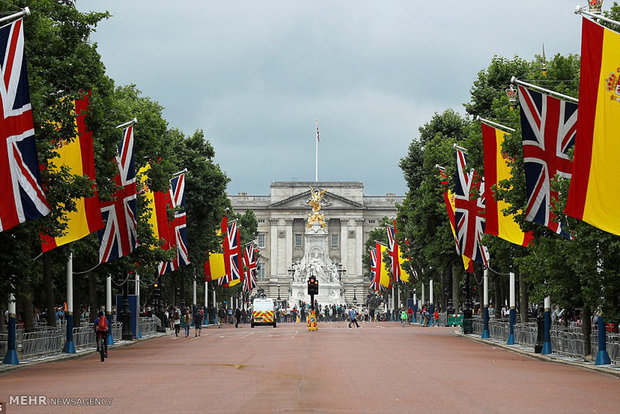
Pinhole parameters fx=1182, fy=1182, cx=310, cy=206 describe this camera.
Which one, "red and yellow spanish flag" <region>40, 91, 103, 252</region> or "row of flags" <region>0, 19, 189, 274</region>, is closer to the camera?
"row of flags" <region>0, 19, 189, 274</region>

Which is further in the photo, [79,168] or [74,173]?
[79,168]

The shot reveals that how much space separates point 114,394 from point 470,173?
28532 millimetres

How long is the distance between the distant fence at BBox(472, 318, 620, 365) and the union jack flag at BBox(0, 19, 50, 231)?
1709 centimetres

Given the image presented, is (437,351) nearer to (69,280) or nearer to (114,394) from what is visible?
(69,280)

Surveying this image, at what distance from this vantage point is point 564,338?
40.5m

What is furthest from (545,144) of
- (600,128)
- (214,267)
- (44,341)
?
(214,267)

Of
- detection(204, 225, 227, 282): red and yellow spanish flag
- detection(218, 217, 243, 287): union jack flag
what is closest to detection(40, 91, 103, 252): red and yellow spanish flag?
detection(218, 217, 243, 287): union jack flag

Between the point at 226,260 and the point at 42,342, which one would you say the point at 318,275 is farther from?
the point at 42,342

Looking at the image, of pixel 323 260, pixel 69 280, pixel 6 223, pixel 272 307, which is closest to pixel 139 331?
pixel 69 280

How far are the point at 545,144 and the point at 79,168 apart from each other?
14.2 metres

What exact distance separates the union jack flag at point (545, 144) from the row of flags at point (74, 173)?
12.3 metres

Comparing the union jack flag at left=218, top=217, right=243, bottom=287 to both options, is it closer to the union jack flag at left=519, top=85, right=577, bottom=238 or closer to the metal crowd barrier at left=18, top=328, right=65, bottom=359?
the metal crowd barrier at left=18, top=328, right=65, bottom=359

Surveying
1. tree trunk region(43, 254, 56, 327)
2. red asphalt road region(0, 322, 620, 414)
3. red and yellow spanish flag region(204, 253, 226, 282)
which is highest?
red and yellow spanish flag region(204, 253, 226, 282)

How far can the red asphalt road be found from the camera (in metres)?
19.9
